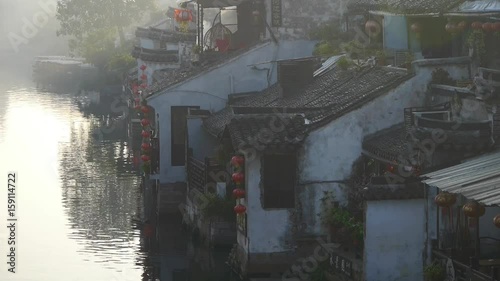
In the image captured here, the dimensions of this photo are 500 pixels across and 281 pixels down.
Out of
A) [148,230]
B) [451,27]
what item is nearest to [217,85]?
[148,230]

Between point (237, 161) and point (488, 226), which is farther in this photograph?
point (237, 161)

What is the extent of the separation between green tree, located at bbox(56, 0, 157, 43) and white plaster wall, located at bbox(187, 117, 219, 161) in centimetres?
6040

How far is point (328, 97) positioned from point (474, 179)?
11.4 meters

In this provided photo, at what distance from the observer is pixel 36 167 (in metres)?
54.4

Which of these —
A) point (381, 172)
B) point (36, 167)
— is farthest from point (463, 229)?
point (36, 167)

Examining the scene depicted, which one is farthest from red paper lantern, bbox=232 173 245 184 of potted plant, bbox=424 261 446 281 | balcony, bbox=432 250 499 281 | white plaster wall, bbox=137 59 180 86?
white plaster wall, bbox=137 59 180 86

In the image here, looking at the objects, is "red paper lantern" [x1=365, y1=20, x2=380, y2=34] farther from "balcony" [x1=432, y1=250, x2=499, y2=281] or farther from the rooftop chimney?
"balcony" [x1=432, y1=250, x2=499, y2=281]

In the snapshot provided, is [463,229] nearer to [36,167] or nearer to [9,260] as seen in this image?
[9,260]

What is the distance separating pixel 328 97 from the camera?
111ft

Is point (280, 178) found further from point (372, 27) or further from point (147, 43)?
point (147, 43)

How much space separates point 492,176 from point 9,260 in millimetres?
17443

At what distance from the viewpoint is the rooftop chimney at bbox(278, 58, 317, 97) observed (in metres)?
38.2

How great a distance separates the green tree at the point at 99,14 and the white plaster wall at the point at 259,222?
70303mm

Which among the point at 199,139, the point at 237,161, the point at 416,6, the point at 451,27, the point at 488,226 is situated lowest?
the point at 488,226
